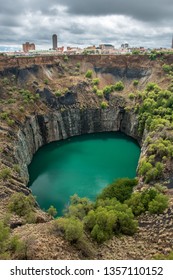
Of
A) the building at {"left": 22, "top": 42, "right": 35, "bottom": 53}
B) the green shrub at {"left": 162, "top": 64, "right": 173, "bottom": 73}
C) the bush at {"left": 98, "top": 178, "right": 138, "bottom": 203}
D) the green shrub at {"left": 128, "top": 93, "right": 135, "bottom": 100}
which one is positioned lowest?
the bush at {"left": 98, "top": 178, "right": 138, "bottom": 203}

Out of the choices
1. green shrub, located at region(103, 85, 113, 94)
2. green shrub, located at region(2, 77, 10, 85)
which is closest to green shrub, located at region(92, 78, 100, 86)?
green shrub, located at region(103, 85, 113, 94)

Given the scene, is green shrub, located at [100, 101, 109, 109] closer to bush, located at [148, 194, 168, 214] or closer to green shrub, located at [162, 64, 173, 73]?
green shrub, located at [162, 64, 173, 73]

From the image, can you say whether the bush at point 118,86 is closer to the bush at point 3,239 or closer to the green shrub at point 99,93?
the green shrub at point 99,93

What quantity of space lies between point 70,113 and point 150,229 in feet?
166

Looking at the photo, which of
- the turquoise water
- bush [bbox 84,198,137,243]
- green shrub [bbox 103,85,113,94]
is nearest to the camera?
bush [bbox 84,198,137,243]

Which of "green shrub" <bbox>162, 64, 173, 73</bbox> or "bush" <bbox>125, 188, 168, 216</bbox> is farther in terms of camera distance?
"green shrub" <bbox>162, 64, 173, 73</bbox>

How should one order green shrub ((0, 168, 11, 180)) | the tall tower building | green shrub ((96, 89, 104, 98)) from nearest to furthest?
green shrub ((0, 168, 11, 180)), green shrub ((96, 89, 104, 98)), the tall tower building

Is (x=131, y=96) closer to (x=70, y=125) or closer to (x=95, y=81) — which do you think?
(x=95, y=81)

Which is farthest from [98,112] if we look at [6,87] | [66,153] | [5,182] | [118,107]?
[5,182]

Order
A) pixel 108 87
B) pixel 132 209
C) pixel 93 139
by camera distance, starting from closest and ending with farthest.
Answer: pixel 132 209 → pixel 93 139 → pixel 108 87

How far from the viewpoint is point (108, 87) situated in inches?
3238

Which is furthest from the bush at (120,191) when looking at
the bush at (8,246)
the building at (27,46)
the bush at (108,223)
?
the building at (27,46)

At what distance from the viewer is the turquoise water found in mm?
47656

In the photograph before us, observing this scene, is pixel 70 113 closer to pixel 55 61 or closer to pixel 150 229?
pixel 55 61
